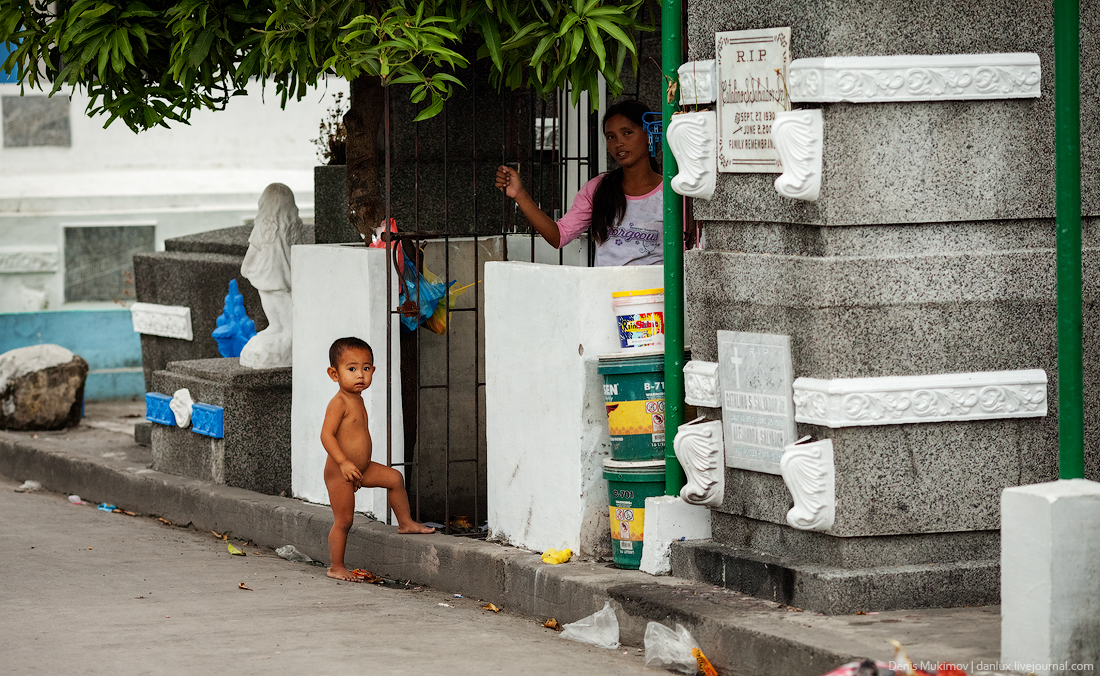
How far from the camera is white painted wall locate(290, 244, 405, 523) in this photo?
24.4 feet

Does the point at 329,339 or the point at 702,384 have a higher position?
the point at 329,339

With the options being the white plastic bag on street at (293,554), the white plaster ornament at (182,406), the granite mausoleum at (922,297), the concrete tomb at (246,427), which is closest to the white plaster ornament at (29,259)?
the white plaster ornament at (182,406)

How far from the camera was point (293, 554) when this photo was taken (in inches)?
307

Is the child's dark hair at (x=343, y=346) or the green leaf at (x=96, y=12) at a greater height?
the green leaf at (x=96, y=12)

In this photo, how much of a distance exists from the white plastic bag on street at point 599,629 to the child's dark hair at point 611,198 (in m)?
1.84

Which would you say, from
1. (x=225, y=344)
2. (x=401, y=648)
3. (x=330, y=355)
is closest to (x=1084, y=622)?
(x=401, y=648)

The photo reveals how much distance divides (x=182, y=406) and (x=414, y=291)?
2248mm

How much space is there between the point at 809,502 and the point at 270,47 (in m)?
3.19

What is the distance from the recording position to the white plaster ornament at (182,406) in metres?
8.89

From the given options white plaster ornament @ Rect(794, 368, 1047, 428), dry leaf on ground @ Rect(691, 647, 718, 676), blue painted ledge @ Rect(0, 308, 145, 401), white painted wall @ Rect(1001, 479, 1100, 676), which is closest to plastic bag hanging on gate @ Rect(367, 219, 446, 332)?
white plaster ornament @ Rect(794, 368, 1047, 428)

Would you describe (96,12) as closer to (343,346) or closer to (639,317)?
(343,346)

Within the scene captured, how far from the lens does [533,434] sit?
21.2 feet

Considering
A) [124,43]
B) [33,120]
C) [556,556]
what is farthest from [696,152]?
[33,120]

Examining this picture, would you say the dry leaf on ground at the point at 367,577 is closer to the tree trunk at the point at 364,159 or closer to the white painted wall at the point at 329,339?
the white painted wall at the point at 329,339
